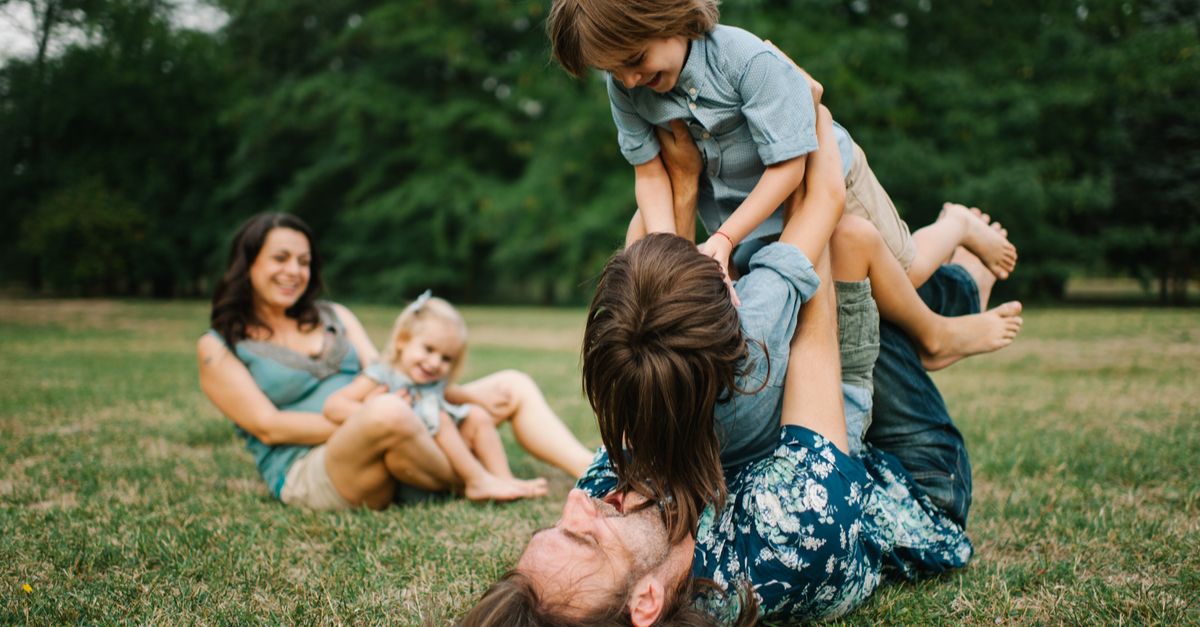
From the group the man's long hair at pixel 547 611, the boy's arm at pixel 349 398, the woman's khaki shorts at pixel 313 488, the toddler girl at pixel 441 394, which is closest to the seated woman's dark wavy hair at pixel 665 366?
the man's long hair at pixel 547 611

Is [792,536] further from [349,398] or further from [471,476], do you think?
[349,398]

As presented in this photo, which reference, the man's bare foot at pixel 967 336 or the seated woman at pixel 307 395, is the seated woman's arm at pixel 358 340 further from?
the man's bare foot at pixel 967 336

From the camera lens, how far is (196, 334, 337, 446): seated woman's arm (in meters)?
3.78

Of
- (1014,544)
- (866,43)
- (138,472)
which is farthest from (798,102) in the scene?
(866,43)

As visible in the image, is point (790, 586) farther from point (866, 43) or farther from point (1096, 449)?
point (866, 43)

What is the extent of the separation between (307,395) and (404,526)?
106 cm

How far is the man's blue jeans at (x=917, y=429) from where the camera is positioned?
2.67 m

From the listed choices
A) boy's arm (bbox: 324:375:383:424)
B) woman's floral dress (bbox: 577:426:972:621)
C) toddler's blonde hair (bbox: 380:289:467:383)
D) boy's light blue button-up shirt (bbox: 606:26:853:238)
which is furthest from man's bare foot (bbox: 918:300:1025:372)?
boy's arm (bbox: 324:375:383:424)

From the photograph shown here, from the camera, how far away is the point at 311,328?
423cm

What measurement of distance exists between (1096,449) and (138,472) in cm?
469

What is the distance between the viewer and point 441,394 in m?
4.09

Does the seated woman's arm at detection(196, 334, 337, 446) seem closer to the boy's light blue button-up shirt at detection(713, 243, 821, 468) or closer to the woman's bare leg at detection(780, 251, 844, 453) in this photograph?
the boy's light blue button-up shirt at detection(713, 243, 821, 468)

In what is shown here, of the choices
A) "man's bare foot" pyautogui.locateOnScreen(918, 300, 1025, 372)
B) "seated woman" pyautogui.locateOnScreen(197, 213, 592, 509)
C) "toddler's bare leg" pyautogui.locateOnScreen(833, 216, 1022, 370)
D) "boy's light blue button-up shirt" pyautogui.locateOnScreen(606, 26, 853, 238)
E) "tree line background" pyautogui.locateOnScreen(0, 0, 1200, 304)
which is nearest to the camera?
"toddler's bare leg" pyautogui.locateOnScreen(833, 216, 1022, 370)

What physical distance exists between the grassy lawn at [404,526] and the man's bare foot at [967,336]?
66cm
